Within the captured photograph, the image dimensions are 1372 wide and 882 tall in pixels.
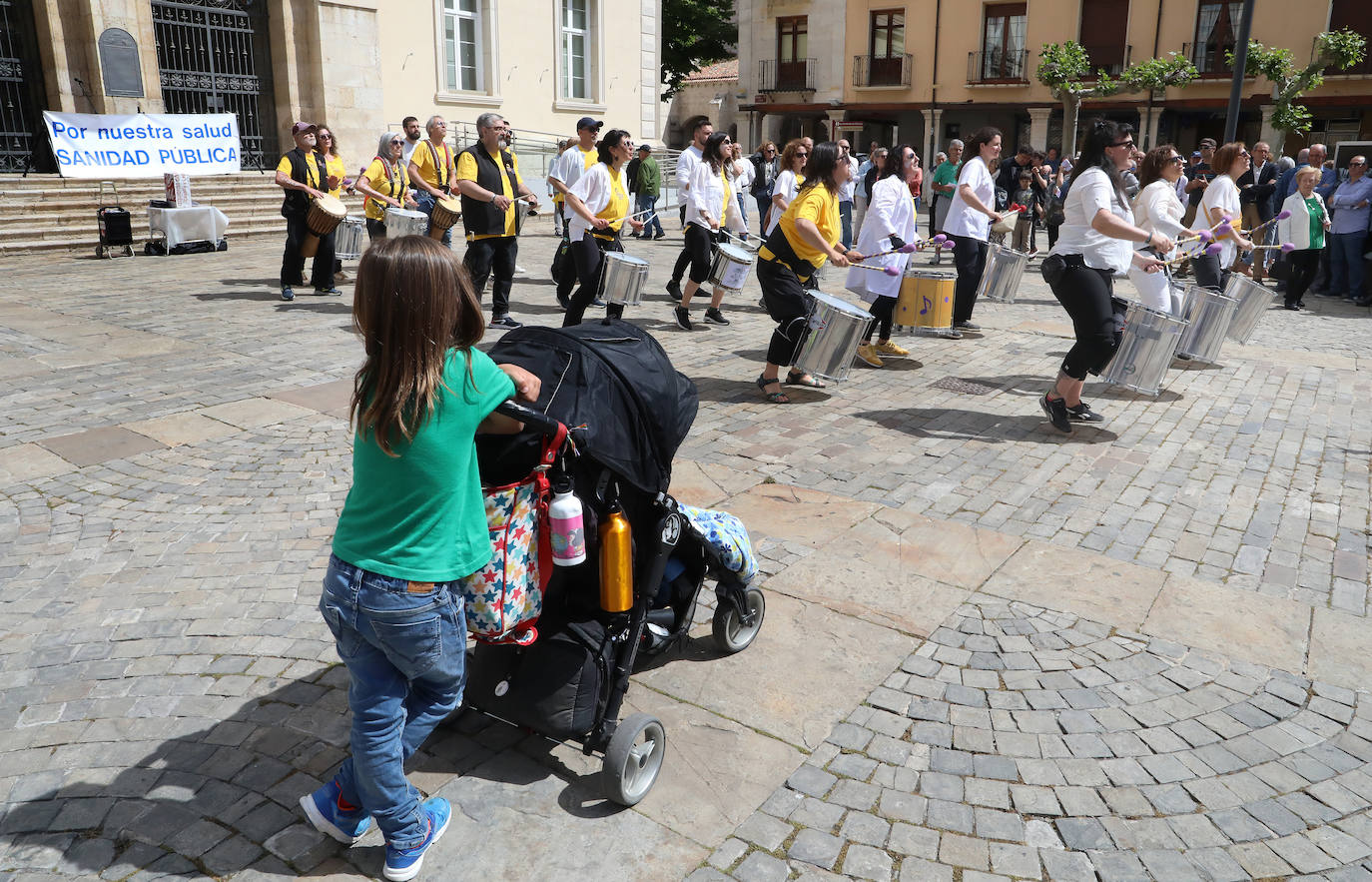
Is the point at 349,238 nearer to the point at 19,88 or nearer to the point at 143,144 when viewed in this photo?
the point at 143,144

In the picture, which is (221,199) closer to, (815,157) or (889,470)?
(815,157)

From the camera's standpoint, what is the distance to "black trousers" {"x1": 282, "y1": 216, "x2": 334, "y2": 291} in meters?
11.0

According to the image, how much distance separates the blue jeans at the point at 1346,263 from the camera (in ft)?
44.7

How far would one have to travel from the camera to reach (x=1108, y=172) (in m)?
6.75

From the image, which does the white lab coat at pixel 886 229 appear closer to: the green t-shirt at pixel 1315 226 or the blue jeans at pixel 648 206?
the green t-shirt at pixel 1315 226

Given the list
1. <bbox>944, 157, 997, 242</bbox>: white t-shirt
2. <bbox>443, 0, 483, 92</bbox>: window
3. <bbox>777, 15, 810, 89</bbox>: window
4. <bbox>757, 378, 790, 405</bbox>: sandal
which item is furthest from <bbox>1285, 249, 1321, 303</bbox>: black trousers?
<bbox>777, 15, 810, 89</bbox>: window

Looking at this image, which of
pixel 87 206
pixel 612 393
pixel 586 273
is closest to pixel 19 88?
pixel 87 206

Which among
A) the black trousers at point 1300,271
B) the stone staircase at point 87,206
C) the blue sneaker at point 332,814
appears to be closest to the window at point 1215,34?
the black trousers at point 1300,271

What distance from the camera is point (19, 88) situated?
16031 millimetres

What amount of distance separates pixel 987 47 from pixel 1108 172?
34.2 m

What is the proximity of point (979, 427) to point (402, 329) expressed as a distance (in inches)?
215

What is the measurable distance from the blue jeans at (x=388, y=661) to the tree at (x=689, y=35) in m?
43.6

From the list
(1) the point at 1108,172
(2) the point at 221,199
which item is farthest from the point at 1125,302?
(2) the point at 221,199

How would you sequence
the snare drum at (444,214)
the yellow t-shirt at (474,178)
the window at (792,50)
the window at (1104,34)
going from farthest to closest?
1. the window at (792,50)
2. the window at (1104,34)
3. the snare drum at (444,214)
4. the yellow t-shirt at (474,178)
